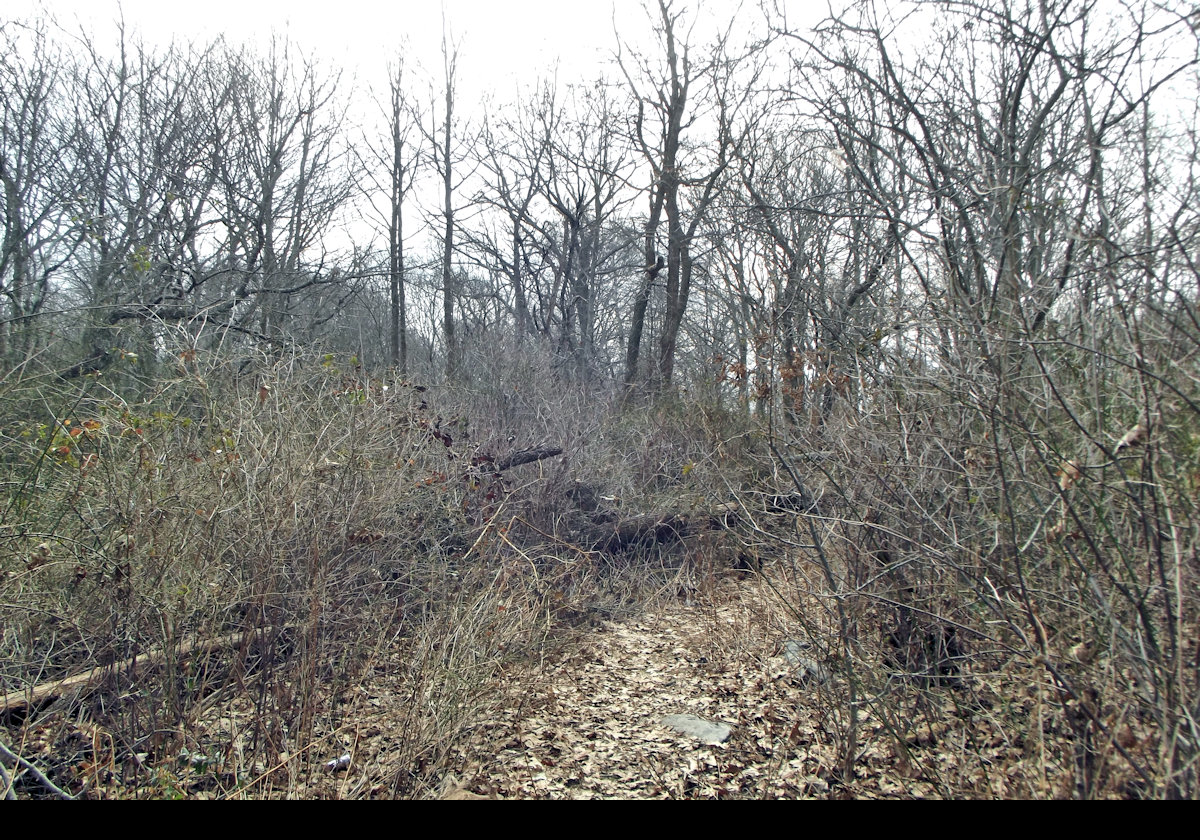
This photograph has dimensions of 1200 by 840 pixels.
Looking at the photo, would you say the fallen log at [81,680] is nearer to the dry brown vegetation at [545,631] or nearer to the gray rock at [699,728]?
the dry brown vegetation at [545,631]

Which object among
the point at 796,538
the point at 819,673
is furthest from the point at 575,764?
the point at 796,538

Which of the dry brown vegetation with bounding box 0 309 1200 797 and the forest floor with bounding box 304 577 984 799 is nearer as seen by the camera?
the dry brown vegetation with bounding box 0 309 1200 797

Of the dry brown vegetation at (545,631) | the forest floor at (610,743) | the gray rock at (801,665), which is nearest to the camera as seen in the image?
the dry brown vegetation at (545,631)

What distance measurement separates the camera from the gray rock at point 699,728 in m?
3.88

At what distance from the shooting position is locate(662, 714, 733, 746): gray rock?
153 inches

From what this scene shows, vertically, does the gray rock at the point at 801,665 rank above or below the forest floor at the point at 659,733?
above

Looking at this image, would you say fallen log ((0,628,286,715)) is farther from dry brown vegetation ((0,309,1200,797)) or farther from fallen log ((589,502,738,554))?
fallen log ((589,502,738,554))

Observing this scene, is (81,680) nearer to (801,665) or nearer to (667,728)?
(667,728)

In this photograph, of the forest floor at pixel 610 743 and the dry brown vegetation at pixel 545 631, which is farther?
the forest floor at pixel 610 743

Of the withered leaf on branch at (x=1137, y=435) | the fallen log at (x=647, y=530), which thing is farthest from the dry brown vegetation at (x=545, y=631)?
the fallen log at (x=647, y=530)

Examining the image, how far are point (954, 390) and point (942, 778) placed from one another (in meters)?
1.58

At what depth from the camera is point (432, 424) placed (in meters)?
7.23

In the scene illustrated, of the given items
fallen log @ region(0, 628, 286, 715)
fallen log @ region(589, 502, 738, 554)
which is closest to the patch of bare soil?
fallen log @ region(0, 628, 286, 715)

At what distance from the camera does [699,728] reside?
4.00 m
